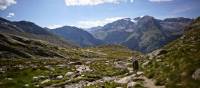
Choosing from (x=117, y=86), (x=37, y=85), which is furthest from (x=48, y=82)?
(x=117, y=86)

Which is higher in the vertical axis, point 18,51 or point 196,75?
point 196,75

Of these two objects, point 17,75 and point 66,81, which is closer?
point 66,81

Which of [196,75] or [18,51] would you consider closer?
[196,75]

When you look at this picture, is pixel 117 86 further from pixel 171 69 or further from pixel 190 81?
pixel 190 81

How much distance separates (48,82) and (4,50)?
104423 mm

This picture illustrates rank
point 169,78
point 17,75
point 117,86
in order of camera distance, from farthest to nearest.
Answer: point 17,75 < point 117,86 < point 169,78

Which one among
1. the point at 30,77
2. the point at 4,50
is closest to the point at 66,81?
the point at 30,77

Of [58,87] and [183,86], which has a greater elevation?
[183,86]

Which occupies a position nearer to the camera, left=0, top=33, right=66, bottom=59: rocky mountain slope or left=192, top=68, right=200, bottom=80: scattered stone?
left=192, top=68, right=200, bottom=80: scattered stone

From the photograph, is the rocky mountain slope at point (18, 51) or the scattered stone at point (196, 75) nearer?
the scattered stone at point (196, 75)

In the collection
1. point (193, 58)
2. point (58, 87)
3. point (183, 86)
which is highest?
point (193, 58)

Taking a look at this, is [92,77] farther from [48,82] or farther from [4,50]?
[4,50]

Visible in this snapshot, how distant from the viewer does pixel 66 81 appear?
45875 mm

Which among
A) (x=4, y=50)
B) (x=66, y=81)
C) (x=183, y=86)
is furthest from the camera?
(x=4, y=50)
